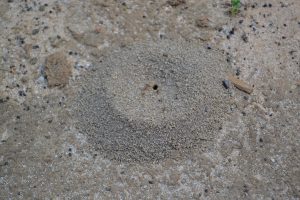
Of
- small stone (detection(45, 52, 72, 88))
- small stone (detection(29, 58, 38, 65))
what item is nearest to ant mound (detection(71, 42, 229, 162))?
small stone (detection(45, 52, 72, 88))

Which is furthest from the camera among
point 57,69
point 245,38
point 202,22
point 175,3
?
point 175,3

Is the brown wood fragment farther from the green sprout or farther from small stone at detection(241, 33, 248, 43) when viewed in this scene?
the green sprout

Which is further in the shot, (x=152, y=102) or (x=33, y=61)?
(x=33, y=61)

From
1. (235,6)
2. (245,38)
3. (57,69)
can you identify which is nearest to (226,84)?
(245,38)

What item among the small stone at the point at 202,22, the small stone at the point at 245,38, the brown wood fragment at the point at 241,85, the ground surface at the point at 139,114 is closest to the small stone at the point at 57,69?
the ground surface at the point at 139,114

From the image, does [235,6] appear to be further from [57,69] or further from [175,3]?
[57,69]

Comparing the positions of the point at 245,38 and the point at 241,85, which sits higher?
the point at 245,38

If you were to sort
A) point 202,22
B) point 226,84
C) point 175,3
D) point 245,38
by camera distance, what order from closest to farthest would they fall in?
1. point 226,84
2. point 245,38
3. point 202,22
4. point 175,3

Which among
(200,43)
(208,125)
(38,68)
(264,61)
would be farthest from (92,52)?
(264,61)
